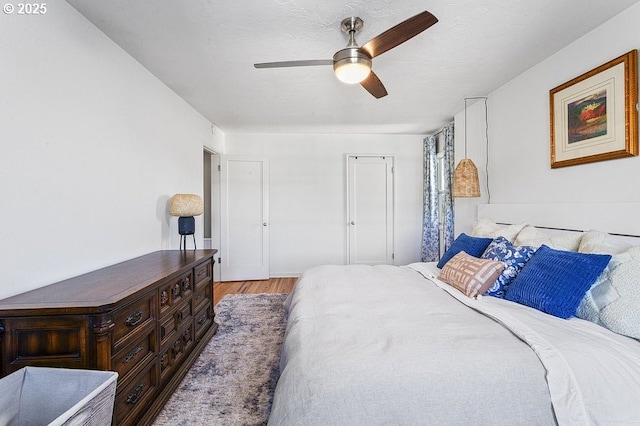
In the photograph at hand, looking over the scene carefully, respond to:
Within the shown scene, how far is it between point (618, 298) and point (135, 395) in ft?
8.27

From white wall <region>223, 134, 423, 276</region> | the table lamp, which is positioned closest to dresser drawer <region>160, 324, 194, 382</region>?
the table lamp

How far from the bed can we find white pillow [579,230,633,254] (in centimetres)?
53

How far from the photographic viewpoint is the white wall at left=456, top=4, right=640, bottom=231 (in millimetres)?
1788

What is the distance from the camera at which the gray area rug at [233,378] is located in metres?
1.57

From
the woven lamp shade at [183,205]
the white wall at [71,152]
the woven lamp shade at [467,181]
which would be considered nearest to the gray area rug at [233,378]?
the white wall at [71,152]

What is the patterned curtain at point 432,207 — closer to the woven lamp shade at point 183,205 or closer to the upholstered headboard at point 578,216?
the upholstered headboard at point 578,216

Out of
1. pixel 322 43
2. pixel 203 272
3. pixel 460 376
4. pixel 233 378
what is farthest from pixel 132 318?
pixel 322 43

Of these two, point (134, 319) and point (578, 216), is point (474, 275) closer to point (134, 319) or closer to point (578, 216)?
point (578, 216)

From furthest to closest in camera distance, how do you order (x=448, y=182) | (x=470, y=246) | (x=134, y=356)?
(x=448, y=182) → (x=470, y=246) → (x=134, y=356)

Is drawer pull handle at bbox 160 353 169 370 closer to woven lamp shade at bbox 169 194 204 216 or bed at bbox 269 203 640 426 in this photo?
bed at bbox 269 203 640 426

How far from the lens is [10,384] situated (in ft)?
3.19

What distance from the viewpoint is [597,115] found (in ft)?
6.31

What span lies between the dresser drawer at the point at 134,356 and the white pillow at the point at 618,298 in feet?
7.73

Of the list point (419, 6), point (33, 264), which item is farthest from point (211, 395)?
point (419, 6)
